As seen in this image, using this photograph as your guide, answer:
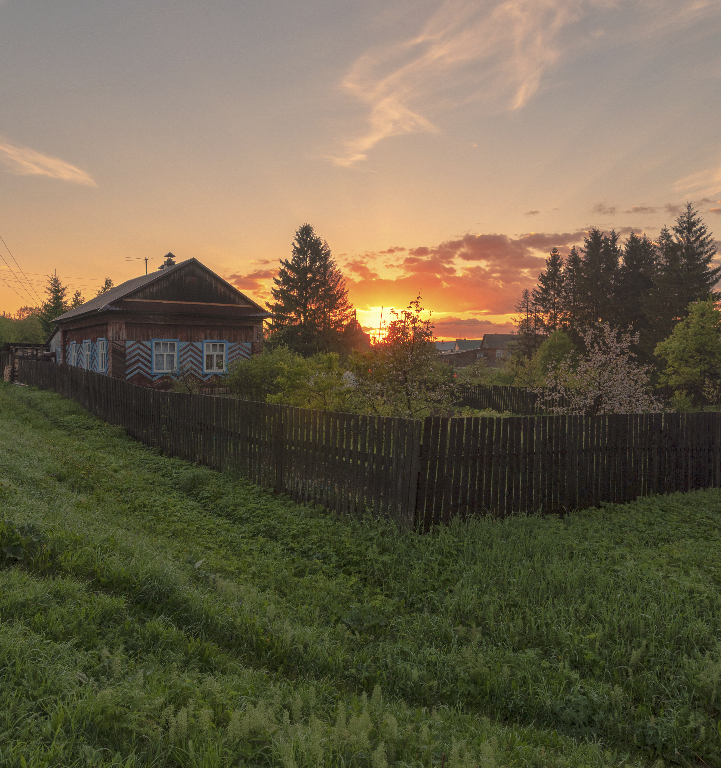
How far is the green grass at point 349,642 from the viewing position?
2.67 meters

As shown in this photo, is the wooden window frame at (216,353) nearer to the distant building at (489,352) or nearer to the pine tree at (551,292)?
the pine tree at (551,292)

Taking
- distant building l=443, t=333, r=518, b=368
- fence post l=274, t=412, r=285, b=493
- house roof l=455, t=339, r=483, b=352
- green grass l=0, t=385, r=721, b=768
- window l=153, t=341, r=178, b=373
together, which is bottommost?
green grass l=0, t=385, r=721, b=768

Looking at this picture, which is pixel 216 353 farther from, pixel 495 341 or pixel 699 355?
pixel 495 341

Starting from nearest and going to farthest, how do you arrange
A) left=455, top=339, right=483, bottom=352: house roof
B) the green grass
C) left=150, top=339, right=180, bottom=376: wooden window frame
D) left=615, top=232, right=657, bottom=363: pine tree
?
the green grass < left=150, top=339, right=180, bottom=376: wooden window frame < left=615, top=232, right=657, bottom=363: pine tree < left=455, top=339, right=483, bottom=352: house roof

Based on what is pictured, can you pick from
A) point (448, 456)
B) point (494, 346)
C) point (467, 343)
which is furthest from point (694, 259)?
point (467, 343)

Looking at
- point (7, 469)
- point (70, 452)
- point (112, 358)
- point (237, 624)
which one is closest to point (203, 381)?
point (112, 358)

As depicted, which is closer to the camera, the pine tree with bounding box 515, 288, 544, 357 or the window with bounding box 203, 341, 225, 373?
the window with bounding box 203, 341, 225, 373

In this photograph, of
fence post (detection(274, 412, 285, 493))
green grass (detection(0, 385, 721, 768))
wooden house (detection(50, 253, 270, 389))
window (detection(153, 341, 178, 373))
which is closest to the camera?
green grass (detection(0, 385, 721, 768))

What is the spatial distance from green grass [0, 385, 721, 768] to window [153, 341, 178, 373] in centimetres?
2010

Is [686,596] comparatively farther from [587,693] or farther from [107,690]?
[107,690]

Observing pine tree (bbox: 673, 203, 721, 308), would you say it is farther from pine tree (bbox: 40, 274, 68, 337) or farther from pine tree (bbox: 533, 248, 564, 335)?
pine tree (bbox: 40, 274, 68, 337)

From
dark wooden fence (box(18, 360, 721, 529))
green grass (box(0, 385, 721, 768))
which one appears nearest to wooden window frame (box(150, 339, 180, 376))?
dark wooden fence (box(18, 360, 721, 529))

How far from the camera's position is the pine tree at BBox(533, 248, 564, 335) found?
2281 inches

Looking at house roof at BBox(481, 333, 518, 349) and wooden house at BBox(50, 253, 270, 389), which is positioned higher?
house roof at BBox(481, 333, 518, 349)
